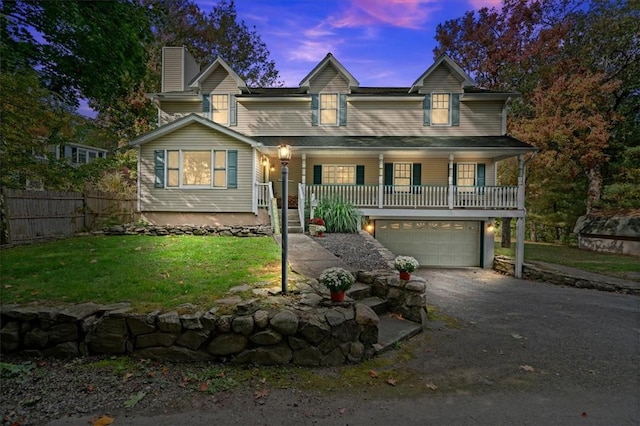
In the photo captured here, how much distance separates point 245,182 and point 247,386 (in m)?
9.38

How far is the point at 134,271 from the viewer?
5.85 metres

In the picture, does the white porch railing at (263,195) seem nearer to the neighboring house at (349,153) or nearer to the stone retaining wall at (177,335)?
the neighboring house at (349,153)

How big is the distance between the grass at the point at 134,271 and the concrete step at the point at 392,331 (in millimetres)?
2031

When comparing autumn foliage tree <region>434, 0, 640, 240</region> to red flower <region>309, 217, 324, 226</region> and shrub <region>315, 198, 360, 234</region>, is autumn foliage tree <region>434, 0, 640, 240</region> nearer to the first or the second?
shrub <region>315, 198, 360, 234</region>

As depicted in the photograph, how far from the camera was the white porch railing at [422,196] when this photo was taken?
12179 millimetres

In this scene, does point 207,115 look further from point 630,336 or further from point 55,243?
point 630,336

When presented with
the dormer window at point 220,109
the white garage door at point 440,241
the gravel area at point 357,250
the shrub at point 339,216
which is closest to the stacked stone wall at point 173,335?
the gravel area at point 357,250

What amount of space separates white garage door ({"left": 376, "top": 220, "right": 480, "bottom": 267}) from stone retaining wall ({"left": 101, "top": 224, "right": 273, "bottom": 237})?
538cm

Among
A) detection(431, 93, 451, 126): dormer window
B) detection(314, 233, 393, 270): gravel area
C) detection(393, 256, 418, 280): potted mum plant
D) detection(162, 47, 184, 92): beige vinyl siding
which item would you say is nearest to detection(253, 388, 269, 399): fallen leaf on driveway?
detection(393, 256, 418, 280): potted mum plant

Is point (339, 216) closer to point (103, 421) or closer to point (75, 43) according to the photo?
point (75, 43)

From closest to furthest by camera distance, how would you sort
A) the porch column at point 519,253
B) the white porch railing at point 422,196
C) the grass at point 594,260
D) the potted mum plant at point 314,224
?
the potted mum plant at point 314,224 → the grass at point 594,260 → the porch column at point 519,253 → the white porch railing at point 422,196

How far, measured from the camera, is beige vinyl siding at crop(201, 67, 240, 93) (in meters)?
13.8

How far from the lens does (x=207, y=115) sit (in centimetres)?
1391

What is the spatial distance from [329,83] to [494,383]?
43.2 feet
